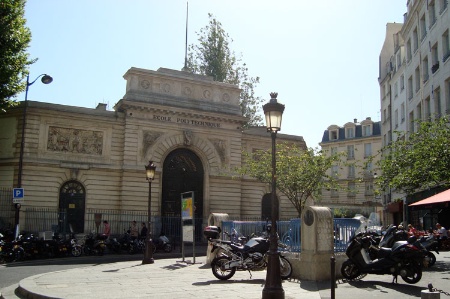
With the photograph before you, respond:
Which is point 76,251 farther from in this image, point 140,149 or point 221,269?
point 221,269

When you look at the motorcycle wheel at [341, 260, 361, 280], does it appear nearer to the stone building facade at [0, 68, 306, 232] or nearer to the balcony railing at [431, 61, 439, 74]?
the stone building facade at [0, 68, 306, 232]

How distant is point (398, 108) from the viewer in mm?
38312

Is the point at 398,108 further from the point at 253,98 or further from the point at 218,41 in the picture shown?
the point at 218,41

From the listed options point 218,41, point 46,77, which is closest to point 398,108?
point 218,41

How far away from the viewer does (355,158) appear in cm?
6138

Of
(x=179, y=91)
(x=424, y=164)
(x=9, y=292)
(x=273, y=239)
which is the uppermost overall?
(x=179, y=91)

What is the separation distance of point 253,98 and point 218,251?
110 feet

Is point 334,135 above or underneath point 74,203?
above

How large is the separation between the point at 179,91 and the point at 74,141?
7.46 m

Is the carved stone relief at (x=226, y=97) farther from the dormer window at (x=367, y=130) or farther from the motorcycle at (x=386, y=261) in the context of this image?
the dormer window at (x=367, y=130)

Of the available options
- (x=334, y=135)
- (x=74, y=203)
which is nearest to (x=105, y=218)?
(x=74, y=203)

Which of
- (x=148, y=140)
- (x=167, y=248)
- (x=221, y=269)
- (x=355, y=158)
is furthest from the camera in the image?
(x=355, y=158)

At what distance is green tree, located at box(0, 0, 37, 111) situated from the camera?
22359 millimetres

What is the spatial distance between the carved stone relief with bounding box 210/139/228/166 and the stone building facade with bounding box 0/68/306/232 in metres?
0.07
